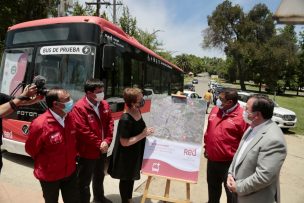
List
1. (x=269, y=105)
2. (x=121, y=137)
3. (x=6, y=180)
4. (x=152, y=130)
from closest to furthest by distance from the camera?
(x=269, y=105) → (x=121, y=137) → (x=152, y=130) → (x=6, y=180)

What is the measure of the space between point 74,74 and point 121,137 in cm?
297

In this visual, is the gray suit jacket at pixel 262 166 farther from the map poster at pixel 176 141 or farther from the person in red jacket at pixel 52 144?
the person in red jacket at pixel 52 144

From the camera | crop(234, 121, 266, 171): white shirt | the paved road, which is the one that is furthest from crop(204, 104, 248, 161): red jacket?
the camera

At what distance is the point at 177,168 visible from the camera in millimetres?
5004

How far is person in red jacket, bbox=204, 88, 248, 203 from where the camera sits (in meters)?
4.85

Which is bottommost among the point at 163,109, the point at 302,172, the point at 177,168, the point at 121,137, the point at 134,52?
the point at 302,172

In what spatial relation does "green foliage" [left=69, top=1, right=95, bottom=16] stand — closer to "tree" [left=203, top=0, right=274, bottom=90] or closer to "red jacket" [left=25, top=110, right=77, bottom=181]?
"red jacket" [left=25, top=110, right=77, bottom=181]

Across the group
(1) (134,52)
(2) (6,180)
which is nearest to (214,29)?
(1) (134,52)

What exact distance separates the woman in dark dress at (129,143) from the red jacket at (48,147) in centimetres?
90

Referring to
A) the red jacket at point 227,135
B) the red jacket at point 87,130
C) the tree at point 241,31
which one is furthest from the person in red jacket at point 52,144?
the tree at point 241,31

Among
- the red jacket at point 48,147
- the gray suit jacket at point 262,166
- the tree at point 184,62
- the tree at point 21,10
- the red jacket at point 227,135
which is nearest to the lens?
the gray suit jacket at point 262,166

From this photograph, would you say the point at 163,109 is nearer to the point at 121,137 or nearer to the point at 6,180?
the point at 121,137

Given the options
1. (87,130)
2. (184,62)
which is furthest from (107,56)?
(184,62)

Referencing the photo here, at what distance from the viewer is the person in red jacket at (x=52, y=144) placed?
3865 millimetres
